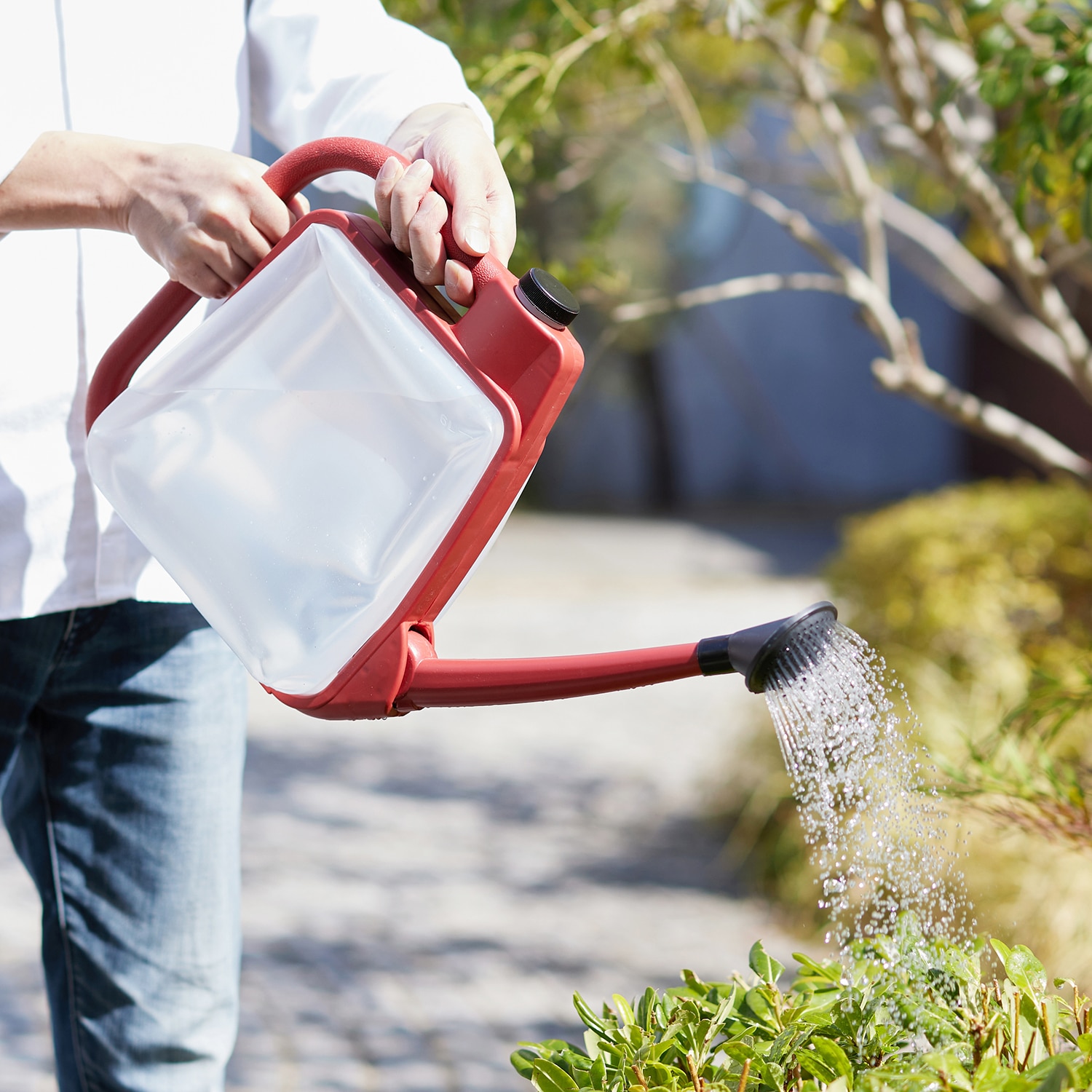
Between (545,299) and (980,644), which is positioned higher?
(545,299)

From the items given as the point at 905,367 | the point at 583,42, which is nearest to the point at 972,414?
the point at 905,367

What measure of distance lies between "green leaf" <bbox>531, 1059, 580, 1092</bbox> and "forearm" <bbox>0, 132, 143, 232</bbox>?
2.40ft

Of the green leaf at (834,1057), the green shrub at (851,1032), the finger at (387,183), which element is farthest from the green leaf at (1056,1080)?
the finger at (387,183)

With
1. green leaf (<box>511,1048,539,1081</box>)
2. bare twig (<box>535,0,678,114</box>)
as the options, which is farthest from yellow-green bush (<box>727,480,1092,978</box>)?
green leaf (<box>511,1048,539,1081</box>)

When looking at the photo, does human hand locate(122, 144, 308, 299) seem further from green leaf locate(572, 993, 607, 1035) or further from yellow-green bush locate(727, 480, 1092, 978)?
yellow-green bush locate(727, 480, 1092, 978)

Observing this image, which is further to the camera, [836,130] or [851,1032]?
[836,130]

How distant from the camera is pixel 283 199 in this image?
38.5 inches

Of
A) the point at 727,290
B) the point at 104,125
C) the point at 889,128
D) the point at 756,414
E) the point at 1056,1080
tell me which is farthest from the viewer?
the point at 756,414

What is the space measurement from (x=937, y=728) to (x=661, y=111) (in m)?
2.35

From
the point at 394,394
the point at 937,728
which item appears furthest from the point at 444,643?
the point at 394,394

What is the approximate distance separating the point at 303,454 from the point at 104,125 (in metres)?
0.47

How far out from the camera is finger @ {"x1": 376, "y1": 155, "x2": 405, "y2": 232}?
0.93 metres

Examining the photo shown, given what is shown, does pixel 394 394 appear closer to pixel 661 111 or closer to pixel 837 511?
pixel 661 111

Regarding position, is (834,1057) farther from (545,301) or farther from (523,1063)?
Answer: (545,301)
